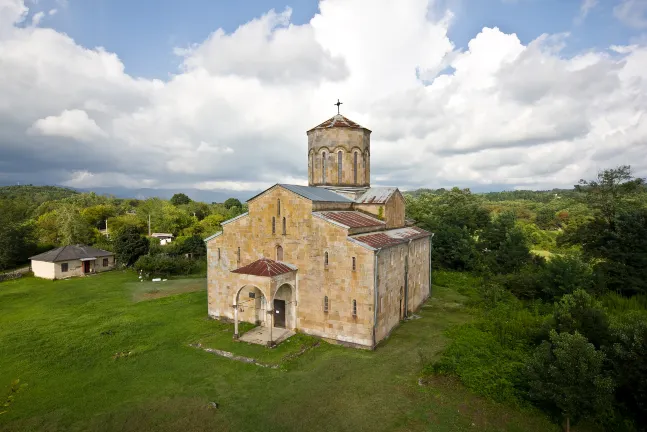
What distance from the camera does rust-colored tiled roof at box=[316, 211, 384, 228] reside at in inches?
636

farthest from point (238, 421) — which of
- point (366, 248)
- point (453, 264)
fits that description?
point (453, 264)

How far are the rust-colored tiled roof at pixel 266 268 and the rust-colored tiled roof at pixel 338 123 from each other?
986 cm

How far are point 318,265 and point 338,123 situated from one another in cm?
1018

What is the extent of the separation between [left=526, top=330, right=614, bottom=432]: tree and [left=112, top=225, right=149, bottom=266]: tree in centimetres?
3538

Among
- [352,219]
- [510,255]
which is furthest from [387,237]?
[510,255]

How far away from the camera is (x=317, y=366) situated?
12984 millimetres

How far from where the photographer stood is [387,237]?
17656mm

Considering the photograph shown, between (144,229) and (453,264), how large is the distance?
46749 millimetres

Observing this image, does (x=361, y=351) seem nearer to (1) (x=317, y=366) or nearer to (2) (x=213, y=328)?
(1) (x=317, y=366)

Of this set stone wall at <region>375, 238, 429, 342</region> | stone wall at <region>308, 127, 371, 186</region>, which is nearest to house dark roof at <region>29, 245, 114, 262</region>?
stone wall at <region>308, 127, 371, 186</region>

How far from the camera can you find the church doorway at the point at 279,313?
54.4 feet

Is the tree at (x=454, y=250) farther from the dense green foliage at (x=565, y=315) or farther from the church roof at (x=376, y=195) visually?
the church roof at (x=376, y=195)

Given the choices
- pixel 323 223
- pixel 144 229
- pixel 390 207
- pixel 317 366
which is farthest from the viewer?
pixel 144 229

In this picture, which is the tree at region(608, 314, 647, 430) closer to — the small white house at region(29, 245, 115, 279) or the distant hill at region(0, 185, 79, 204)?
the small white house at region(29, 245, 115, 279)
